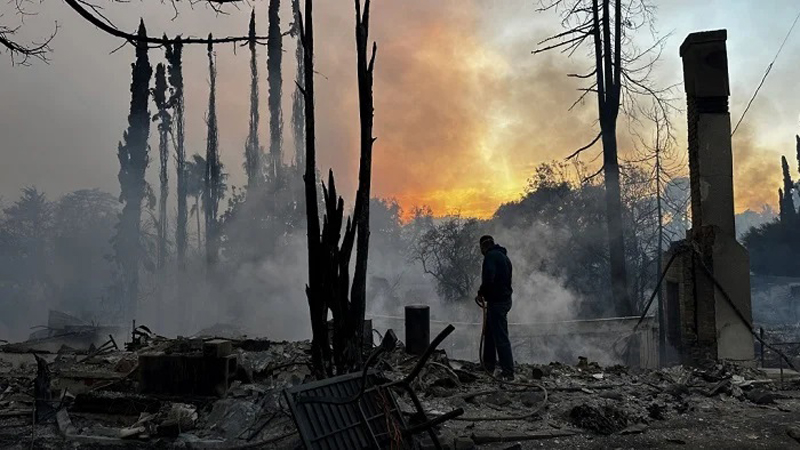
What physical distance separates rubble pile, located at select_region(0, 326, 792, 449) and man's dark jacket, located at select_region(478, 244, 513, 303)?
1146 mm

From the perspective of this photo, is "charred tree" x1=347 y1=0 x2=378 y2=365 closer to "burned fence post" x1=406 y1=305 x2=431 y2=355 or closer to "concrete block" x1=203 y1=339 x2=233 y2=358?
"concrete block" x1=203 y1=339 x2=233 y2=358

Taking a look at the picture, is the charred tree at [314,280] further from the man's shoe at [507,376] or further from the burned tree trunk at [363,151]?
the man's shoe at [507,376]

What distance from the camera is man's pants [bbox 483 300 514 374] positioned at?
7656mm

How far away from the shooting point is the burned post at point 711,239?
370 inches

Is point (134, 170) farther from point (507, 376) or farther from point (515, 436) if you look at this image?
point (515, 436)

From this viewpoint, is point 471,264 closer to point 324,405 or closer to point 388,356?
point 388,356

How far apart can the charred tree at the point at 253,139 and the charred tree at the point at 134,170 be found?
7503 millimetres

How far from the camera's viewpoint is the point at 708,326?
9.46m

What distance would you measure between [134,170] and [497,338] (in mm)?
38856

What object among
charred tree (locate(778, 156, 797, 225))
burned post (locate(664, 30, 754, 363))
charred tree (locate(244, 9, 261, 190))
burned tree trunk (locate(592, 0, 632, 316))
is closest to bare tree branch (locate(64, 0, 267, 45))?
burned post (locate(664, 30, 754, 363))

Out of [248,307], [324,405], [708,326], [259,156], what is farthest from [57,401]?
[259,156]

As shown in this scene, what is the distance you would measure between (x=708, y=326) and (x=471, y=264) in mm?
18100

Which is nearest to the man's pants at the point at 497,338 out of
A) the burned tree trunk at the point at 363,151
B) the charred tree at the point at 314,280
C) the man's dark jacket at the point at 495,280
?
the man's dark jacket at the point at 495,280

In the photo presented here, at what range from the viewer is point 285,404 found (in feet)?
19.7
